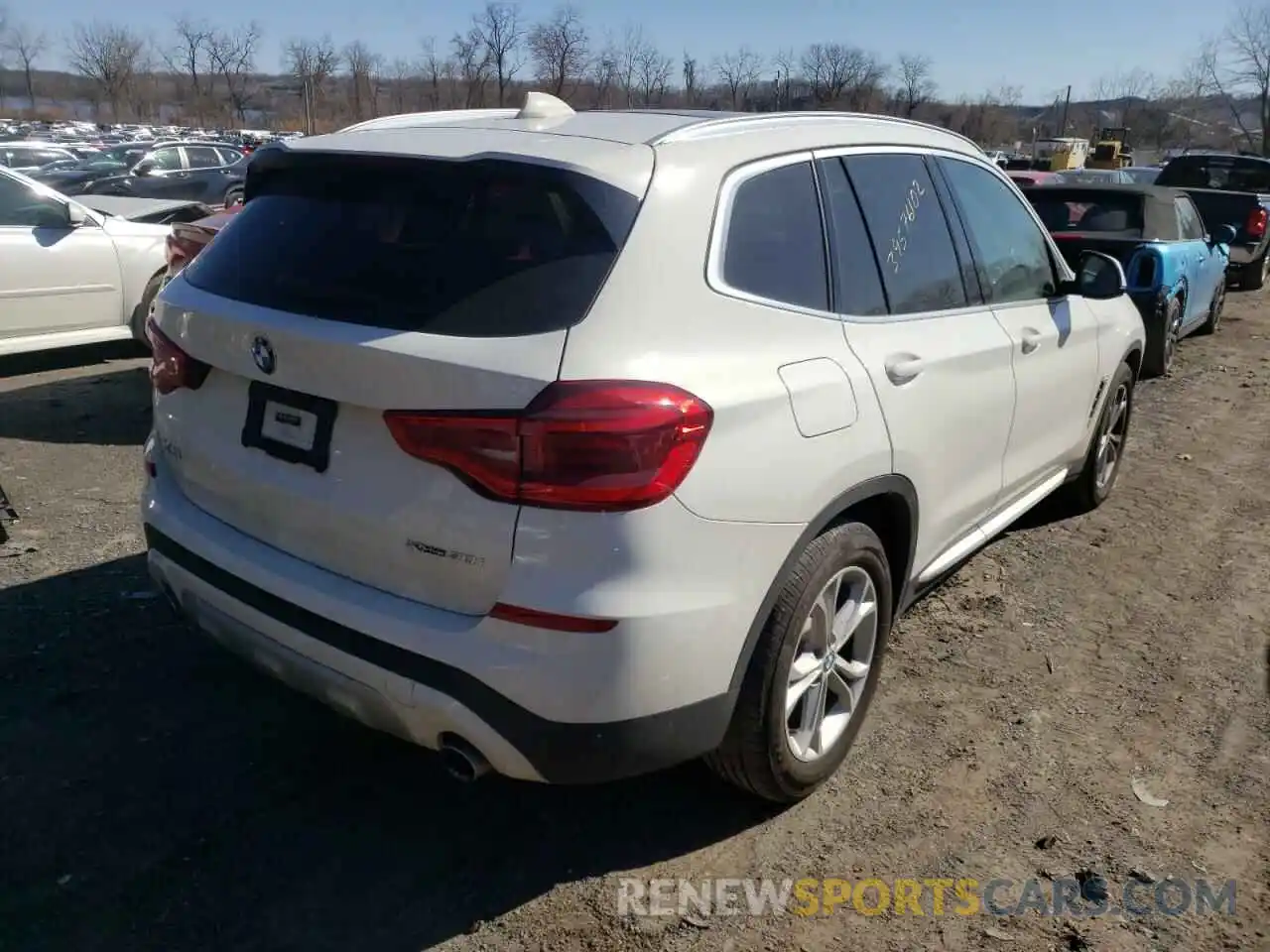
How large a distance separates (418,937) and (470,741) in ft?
1.78

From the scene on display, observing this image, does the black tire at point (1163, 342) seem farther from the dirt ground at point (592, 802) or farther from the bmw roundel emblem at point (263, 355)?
the bmw roundel emblem at point (263, 355)

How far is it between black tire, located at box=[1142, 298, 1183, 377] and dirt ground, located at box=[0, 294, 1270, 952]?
16.0 feet

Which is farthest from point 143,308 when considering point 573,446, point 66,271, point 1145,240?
point 1145,240

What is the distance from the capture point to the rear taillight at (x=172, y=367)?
275cm

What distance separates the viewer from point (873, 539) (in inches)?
Answer: 115

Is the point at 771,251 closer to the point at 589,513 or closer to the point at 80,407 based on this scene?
the point at 589,513

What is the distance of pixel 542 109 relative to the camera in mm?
3100

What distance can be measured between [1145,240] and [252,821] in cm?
837

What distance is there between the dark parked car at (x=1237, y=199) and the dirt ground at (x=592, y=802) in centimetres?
970

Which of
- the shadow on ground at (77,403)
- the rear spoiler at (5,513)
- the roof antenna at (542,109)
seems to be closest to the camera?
→ the roof antenna at (542,109)

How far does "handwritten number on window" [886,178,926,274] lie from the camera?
325 centimetres

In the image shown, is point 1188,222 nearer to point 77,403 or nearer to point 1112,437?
point 1112,437

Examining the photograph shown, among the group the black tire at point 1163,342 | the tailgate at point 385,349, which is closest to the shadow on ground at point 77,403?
the tailgate at point 385,349

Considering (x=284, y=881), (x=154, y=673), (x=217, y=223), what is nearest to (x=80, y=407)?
(x=217, y=223)
